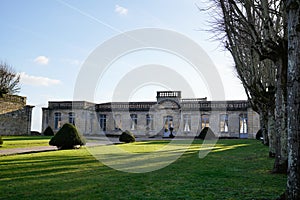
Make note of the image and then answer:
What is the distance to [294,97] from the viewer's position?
4.23m

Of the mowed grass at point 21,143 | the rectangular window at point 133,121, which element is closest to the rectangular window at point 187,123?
the rectangular window at point 133,121

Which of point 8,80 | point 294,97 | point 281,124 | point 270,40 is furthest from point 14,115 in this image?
point 294,97

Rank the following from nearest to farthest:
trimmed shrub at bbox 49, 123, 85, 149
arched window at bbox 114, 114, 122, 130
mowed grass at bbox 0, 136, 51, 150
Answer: trimmed shrub at bbox 49, 123, 85, 149 < mowed grass at bbox 0, 136, 51, 150 < arched window at bbox 114, 114, 122, 130

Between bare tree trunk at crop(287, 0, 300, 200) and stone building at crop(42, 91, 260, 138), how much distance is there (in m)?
25.7

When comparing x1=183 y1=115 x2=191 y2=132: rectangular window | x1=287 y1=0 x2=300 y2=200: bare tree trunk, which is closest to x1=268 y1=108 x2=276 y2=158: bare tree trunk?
x1=287 y1=0 x2=300 y2=200: bare tree trunk

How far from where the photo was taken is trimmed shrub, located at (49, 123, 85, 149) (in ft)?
43.7

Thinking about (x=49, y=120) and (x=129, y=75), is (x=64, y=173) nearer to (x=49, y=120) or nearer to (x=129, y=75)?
(x=129, y=75)

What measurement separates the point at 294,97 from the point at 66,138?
11.1 meters

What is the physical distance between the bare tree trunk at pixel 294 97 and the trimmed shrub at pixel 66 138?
36.0 feet

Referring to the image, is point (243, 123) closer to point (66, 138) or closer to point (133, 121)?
point (133, 121)

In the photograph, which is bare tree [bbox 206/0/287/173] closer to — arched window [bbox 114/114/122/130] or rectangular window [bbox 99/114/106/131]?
arched window [bbox 114/114/122/130]

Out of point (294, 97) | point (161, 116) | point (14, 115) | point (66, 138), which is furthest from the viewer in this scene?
point (161, 116)

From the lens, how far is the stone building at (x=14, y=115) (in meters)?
25.9

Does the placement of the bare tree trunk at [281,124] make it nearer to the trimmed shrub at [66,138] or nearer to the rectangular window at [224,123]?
the trimmed shrub at [66,138]
